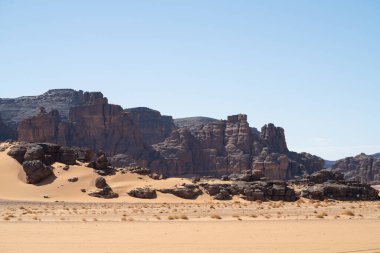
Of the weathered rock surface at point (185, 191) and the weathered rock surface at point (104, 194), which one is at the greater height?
the weathered rock surface at point (185, 191)

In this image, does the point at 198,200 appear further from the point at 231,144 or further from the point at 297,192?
the point at 231,144

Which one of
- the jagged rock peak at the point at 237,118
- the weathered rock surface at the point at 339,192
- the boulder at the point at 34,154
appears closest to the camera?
the boulder at the point at 34,154

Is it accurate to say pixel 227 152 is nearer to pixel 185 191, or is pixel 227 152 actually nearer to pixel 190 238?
pixel 185 191

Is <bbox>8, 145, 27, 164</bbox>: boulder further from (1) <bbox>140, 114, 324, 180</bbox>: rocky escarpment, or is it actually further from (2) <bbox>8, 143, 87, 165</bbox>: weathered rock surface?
(1) <bbox>140, 114, 324, 180</bbox>: rocky escarpment

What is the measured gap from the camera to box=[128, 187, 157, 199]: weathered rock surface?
53406 millimetres

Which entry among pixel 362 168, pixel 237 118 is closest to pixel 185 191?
pixel 237 118

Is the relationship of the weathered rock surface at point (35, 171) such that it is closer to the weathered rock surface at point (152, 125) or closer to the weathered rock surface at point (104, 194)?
the weathered rock surface at point (104, 194)

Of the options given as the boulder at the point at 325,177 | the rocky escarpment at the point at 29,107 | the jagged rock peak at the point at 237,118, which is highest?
the rocky escarpment at the point at 29,107

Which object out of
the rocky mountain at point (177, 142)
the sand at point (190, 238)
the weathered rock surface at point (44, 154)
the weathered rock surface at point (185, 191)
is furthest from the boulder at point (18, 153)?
the rocky mountain at point (177, 142)

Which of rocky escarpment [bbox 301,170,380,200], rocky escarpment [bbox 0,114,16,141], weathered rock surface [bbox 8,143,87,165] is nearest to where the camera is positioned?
weathered rock surface [bbox 8,143,87,165]

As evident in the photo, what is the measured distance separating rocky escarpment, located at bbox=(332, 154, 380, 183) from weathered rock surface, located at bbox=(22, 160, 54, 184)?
354 feet

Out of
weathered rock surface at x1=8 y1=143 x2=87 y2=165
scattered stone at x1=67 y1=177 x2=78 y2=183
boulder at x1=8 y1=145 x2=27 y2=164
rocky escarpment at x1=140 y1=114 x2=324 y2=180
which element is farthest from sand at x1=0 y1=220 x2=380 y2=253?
rocky escarpment at x1=140 y1=114 x2=324 y2=180

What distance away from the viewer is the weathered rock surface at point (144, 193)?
53406mm

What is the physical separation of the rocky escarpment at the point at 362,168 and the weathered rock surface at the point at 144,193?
102m
